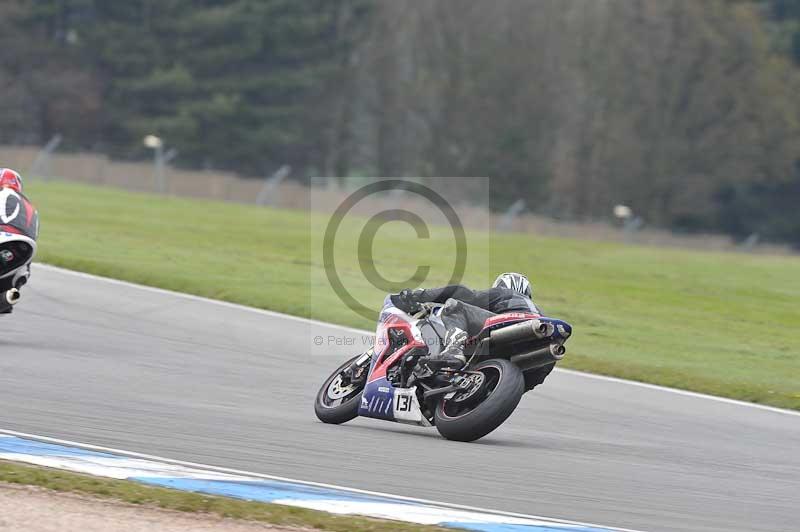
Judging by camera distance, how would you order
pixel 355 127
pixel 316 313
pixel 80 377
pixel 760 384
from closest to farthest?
Answer: pixel 80 377, pixel 760 384, pixel 316 313, pixel 355 127

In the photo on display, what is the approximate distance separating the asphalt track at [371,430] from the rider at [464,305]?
622 mm

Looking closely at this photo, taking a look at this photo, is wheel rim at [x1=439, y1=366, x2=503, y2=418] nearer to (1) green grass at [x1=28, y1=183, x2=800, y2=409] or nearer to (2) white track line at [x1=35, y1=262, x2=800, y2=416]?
(2) white track line at [x1=35, y1=262, x2=800, y2=416]

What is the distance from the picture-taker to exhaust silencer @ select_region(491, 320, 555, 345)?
9000 mm

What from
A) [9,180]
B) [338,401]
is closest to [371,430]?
[338,401]

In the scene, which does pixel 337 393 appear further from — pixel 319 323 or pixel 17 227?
pixel 319 323

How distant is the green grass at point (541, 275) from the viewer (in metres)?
16.5

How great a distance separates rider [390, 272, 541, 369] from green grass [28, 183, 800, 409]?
15.3ft

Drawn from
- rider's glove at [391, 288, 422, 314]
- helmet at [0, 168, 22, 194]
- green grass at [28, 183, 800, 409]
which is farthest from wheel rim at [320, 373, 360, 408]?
green grass at [28, 183, 800, 409]

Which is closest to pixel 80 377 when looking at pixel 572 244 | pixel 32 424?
pixel 32 424

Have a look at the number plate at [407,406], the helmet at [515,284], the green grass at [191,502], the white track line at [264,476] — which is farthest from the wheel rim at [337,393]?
the green grass at [191,502]

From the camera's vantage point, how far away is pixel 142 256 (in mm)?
22234

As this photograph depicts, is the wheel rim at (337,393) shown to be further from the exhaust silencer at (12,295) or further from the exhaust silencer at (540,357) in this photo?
the exhaust silencer at (12,295)

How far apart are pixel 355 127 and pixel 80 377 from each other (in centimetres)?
6138

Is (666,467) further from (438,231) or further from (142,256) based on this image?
(438,231)
